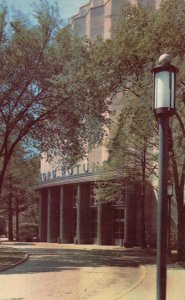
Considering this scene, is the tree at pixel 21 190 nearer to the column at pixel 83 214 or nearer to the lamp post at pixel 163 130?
the column at pixel 83 214

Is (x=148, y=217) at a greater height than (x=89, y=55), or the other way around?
(x=89, y=55)

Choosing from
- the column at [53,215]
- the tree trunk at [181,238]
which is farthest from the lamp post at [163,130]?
the column at [53,215]

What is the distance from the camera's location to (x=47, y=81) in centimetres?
2455

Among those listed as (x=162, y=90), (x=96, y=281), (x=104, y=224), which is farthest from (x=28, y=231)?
(x=162, y=90)

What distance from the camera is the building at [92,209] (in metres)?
47.3

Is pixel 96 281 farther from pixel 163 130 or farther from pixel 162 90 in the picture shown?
pixel 162 90

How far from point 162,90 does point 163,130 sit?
48 cm

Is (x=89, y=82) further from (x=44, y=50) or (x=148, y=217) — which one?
(x=148, y=217)

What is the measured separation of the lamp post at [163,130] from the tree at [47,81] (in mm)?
15770

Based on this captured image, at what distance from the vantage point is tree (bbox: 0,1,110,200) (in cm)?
2338

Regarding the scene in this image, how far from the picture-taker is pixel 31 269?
1955 centimetres

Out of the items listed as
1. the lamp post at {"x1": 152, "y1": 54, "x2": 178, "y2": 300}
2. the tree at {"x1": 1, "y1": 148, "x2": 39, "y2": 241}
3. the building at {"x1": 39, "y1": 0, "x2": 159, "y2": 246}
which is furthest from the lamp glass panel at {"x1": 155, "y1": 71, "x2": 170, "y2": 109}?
the building at {"x1": 39, "y1": 0, "x2": 159, "y2": 246}

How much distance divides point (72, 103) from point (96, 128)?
1.96 metres

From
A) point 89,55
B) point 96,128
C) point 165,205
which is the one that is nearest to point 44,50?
point 89,55
